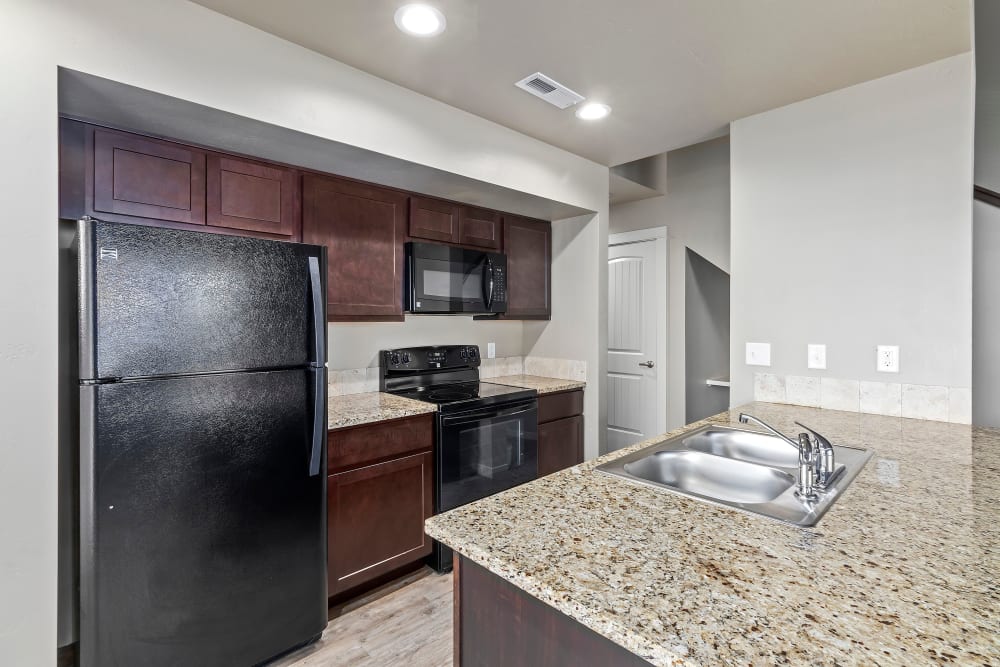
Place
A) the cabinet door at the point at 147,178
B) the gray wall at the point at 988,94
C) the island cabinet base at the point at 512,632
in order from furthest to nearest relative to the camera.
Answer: the cabinet door at the point at 147,178 < the gray wall at the point at 988,94 < the island cabinet base at the point at 512,632

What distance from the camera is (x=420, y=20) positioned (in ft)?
5.70

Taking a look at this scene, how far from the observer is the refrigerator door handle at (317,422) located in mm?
1895

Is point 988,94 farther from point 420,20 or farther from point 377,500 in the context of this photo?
point 377,500

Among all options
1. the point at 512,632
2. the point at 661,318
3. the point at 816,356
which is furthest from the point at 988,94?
the point at 661,318

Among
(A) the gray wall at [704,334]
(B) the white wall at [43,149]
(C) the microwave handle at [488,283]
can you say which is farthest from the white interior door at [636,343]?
(B) the white wall at [43,149]

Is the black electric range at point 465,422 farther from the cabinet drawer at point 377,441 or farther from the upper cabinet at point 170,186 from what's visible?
the upper cabinet at point 170,186

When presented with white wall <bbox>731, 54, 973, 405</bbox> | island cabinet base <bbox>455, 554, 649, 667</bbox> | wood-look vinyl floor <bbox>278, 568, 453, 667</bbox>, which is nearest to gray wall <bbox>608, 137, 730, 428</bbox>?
white wall <bbox>731, 54, 973, 405</bbox>

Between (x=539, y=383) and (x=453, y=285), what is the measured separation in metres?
0.92

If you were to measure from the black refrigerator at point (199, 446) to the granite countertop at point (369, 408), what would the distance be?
0.82 ft

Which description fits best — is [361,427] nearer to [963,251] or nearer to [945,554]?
[945,554]

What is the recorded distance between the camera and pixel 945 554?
0.89 meters

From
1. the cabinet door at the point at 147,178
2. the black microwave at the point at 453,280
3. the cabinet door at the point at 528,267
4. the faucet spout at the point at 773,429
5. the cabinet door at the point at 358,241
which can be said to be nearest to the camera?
the faucet spout at the point at 773,429

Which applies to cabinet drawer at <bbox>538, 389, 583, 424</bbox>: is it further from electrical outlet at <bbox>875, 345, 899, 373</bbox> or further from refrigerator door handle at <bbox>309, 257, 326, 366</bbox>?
electrical outlet at <bbox>875, 345, 899, 373</bbox>

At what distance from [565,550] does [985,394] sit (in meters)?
2.17
